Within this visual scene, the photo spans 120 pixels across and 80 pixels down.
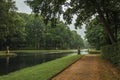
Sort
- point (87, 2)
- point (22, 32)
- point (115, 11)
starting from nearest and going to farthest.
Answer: point (87, 2) → point (115, 11) → point (22, 32)

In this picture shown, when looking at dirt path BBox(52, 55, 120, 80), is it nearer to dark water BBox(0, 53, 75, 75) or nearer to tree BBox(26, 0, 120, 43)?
dark water BBox(0, 53, 75, 75)

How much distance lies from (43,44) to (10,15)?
1684 inches

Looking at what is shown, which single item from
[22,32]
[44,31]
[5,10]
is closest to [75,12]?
[5,10]

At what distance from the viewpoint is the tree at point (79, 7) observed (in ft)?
64.8

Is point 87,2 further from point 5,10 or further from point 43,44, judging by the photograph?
point 43,44

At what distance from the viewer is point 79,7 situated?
22.8m

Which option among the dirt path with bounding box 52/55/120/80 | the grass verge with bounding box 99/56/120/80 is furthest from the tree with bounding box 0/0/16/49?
the grass verge with bounding box 99/56/120/80

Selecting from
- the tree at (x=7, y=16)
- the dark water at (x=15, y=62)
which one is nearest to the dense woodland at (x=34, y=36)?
the tree at (x=7, y=16)

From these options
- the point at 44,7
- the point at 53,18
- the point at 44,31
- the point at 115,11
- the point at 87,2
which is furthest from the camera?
the point at 44,31

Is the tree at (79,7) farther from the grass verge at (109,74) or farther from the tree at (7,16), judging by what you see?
the tree at (7,16)

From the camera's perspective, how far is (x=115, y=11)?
78.8 feet

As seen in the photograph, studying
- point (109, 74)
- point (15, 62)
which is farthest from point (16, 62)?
point (109, 74)

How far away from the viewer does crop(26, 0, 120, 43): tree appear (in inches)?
778

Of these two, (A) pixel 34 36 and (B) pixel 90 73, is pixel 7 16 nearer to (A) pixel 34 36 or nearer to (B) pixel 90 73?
(A) pixel 34 36
